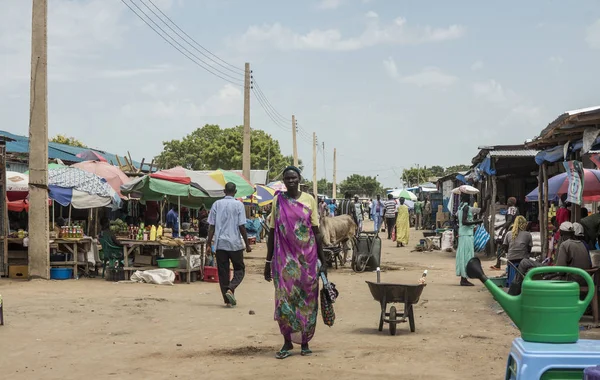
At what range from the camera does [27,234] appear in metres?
15.9

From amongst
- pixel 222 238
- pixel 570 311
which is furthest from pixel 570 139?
pixel 570 311

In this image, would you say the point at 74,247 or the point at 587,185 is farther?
the point at 74,247

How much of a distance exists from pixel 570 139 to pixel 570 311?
810 centimetres

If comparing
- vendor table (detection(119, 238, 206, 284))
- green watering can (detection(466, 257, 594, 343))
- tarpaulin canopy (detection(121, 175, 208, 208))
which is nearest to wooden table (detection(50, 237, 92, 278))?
vendor table (detection(119, 238, 206, 284))

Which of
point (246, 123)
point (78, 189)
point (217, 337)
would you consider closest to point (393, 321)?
point (217, 337)

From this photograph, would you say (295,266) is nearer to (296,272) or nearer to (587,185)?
(296,272)

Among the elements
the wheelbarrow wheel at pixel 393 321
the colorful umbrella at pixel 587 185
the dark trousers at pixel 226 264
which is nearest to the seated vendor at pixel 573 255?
the colorful umbrella at pixel 587 185

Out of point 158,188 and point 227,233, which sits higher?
point 158,188

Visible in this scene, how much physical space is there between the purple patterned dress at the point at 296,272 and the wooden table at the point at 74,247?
9286 millimetres

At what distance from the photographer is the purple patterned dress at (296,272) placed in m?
7.77

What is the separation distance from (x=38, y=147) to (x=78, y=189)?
2810 millimetres

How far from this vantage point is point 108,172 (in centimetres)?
2066

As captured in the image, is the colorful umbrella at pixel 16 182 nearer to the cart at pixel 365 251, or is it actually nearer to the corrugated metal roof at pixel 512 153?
the cart at pixel 365 251

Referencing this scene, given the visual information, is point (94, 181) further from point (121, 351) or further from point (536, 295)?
point (536, 295)
